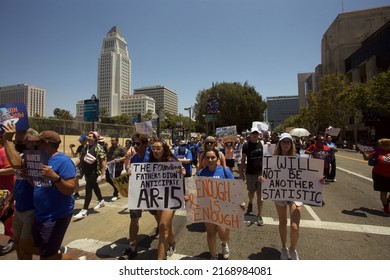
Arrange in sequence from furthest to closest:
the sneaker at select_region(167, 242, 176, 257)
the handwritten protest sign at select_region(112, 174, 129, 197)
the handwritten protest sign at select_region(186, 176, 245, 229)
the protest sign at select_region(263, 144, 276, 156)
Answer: the protest sign at select_region(263, 144, 276, 156), the handwritten protest sign at select_region(112, 174, 129, 197), the sneaker at select_region(167, 242, 176, 257), the handwritten protest sign at select_region(186, 176, 245, 229)

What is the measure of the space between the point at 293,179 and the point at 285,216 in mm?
572

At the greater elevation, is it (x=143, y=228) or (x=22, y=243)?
(x=22, y=243)

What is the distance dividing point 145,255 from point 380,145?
19.1 ft

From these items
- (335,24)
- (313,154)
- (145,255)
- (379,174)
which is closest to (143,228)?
(145,255)

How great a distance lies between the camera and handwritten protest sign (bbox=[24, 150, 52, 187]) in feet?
9.52

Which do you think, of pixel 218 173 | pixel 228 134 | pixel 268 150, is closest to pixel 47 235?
pixel 218 173

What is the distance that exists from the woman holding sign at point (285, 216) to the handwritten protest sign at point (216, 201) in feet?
2.62

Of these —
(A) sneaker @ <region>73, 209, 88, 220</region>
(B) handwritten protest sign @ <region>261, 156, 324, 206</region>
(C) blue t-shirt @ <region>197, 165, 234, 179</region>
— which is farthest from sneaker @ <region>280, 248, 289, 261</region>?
(A) sneaker @ <region>73, 209, 88, 220</region>

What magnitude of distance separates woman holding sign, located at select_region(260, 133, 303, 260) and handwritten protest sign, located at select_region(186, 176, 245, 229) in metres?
0.80

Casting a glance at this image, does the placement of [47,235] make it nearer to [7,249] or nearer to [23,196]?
[23,196]

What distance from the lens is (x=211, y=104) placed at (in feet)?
86.9

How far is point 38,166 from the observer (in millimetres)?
2926

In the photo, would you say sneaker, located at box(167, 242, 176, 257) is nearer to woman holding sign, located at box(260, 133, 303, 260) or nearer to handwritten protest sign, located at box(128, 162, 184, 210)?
handwritten protest sign, located at box(128, 162, 184, 210)

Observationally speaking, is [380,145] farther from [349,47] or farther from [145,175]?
[349,47]
